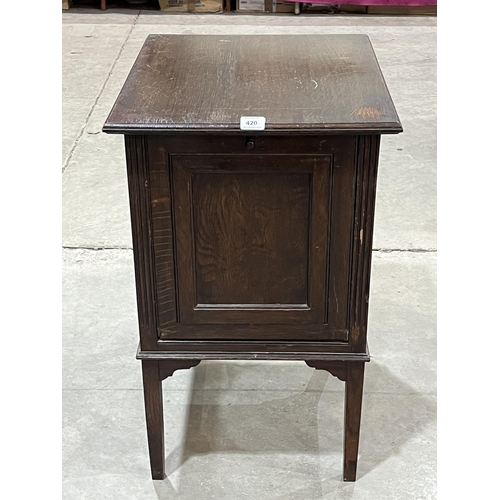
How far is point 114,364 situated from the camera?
2.43 metres

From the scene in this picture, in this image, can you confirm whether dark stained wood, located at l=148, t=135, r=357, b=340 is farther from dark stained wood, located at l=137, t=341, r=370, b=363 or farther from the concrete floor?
the concrete floor

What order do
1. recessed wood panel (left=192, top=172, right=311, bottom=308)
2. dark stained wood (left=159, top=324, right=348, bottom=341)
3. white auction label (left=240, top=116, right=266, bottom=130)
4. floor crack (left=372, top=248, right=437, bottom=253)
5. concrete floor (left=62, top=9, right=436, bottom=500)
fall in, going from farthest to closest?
floor crack (left=372, top=248, right=437, bottom=253) → concrete floor (left=62, top=9, right=436, bottom=500) → dark stained wood (left=159, top=324, right=348, bottom=341) → recessed wood panel (left=192, top=172, right=311, bottom=308) → white auction label (left=240, top=116, right=266, bottom=130)

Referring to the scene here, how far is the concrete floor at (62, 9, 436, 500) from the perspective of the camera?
201cm

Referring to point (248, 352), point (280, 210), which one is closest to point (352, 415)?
point (248, 352)

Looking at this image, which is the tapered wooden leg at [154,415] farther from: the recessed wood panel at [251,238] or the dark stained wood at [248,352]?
the recessed wood panel at [251,238]

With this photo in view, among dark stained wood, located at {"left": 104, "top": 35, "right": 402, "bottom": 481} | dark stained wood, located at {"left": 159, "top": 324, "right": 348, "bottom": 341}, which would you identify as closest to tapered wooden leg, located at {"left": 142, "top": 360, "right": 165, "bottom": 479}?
dark stained wood, located at {"left": 104, "top": 35, "right": 402, "bottom": 481}

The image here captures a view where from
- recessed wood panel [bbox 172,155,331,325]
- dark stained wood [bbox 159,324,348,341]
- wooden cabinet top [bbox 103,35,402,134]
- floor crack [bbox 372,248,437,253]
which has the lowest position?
floor crack [bbox 372,248,437,253]

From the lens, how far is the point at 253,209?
66.2 inches

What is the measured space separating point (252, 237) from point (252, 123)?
27cm

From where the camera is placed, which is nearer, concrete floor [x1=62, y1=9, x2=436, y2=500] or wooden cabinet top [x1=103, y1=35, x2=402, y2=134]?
wooden cabinet top [x1=103, y1=35, x2=402, y2=134]

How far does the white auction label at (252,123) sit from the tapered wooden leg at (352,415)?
623 mm

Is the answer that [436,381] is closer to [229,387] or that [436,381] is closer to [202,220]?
[229,387]

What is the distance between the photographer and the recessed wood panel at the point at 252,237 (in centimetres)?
163

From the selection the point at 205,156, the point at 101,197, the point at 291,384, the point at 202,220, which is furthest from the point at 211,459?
the point at 101,197
